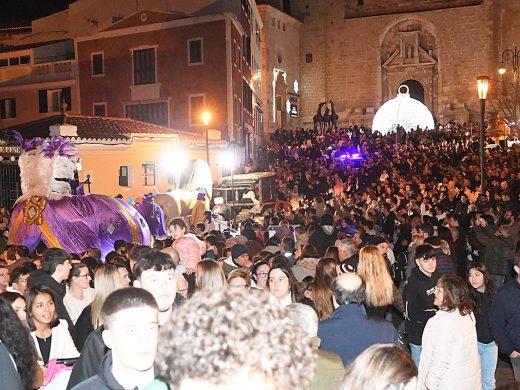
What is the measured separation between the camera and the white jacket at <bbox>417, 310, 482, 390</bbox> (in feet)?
17.2

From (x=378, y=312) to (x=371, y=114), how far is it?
45.6m

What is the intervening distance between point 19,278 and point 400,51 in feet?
153

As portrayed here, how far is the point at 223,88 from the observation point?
28938mm

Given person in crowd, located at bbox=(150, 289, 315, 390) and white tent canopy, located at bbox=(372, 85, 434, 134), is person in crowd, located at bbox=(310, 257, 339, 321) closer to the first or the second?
person in crowd, located at bbox=(150, 289, 315, 390)

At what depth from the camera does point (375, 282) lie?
6137 mm

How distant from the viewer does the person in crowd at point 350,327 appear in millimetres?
4707

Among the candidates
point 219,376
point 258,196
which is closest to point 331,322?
point 219,376

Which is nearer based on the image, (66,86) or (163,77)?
(163,77)

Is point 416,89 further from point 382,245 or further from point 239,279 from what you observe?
point 239,279

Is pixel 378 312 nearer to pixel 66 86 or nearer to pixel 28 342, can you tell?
pixel 28 342

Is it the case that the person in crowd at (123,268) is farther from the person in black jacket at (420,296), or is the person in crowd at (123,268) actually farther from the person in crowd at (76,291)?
the person in black jacket at (420,296)

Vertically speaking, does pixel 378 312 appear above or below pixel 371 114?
below

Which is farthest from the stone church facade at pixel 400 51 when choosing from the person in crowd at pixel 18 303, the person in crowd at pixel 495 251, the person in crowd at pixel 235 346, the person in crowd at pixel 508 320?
the person in crowd at pixel 235 346

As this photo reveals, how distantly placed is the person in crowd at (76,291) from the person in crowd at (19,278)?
561mm
